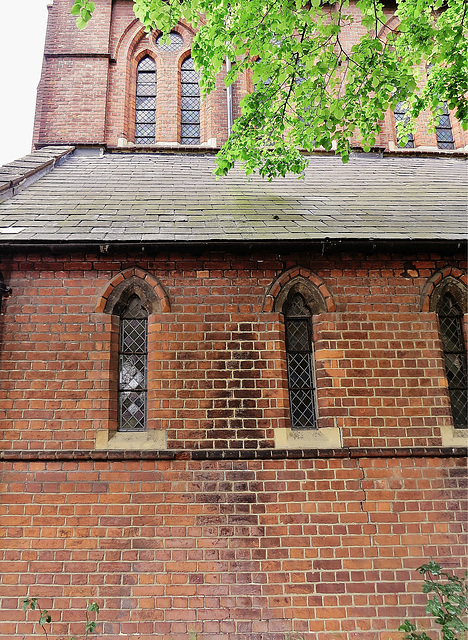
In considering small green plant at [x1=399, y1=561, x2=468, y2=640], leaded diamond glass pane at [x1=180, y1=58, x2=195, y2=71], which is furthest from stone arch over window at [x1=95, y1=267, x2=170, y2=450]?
leaded diamond glass pane at [x1=180, y1=58, x2=195, y2=71]

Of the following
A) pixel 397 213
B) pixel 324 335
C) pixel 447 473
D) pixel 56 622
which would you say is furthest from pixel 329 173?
pixel 56 622

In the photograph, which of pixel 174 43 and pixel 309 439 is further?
pixel 174 43

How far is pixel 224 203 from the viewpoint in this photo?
236 inches

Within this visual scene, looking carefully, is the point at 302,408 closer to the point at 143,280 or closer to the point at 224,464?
the point at 224,464

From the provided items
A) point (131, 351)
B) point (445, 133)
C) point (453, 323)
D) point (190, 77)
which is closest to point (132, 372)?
point (131, 351)

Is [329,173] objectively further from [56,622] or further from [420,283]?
[56,622]

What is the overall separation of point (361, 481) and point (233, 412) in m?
1.45

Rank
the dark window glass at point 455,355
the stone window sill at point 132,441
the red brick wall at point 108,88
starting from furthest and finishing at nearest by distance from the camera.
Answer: the red brick wall at point 108,88 → the dark window glass at point 455,355 → the stone window sill at point 132,441

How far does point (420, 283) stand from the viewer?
5191 mm

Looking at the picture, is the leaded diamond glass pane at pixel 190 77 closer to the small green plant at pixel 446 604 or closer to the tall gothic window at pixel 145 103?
the tall gothic window at pixel 145 103

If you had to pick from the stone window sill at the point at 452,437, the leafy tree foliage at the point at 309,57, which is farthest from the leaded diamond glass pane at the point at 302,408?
the leafy tree foliage at the point at 309,57

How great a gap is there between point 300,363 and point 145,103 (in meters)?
6.66

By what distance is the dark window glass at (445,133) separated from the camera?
9.27 meters

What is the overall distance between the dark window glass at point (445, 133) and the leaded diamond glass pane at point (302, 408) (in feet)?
22.7
